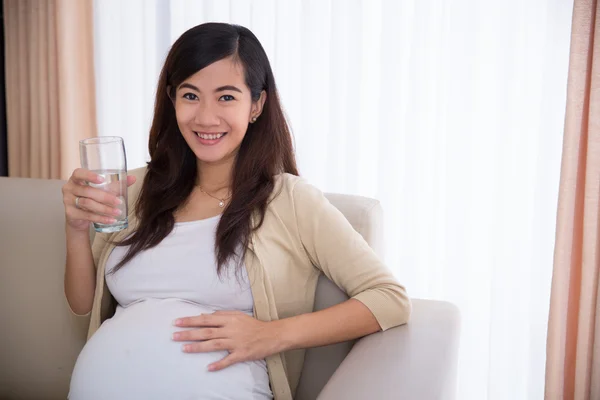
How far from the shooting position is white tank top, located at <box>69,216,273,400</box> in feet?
4.02

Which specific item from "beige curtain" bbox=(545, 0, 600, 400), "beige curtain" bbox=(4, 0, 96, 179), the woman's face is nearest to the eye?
the woman's face

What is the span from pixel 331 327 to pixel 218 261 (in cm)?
30

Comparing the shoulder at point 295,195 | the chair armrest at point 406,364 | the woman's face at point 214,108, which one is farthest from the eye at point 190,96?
the chair armrest at point 406,364

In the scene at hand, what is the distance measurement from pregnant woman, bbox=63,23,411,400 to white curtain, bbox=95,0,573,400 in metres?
0.91

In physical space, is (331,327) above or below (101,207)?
below

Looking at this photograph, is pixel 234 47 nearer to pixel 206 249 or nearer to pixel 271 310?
pixel 206 249

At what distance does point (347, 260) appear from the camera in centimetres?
134

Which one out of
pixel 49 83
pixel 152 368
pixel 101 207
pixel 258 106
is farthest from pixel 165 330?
pixel 49 83

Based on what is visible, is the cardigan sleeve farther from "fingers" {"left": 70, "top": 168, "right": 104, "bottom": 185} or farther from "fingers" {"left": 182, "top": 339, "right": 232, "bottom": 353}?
"fingers" {"left": 70, "top": 168, "right": 104, "bottom": 185}

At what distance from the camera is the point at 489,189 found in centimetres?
228

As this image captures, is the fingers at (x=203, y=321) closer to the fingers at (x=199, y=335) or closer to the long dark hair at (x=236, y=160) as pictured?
the fingers at (x=199, y=335)

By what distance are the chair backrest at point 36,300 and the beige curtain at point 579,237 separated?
0.85m

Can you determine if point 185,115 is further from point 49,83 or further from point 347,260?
point 49,83

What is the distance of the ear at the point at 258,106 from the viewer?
1.56 m
